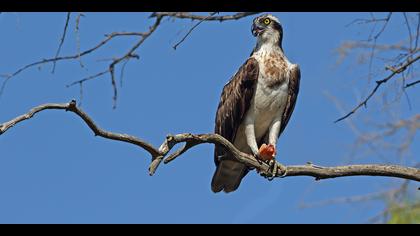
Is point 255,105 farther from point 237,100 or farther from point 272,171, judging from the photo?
point 272,171

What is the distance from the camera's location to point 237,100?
23.0ft

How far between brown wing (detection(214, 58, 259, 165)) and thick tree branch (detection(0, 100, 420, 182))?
0.77 metres

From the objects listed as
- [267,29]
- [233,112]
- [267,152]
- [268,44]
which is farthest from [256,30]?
[267,152]

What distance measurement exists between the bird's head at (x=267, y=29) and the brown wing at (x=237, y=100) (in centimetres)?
33

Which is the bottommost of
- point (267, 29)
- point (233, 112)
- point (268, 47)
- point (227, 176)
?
point (227, 176)

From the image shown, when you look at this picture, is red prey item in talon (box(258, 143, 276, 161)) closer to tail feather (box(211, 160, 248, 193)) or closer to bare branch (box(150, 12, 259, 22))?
tail feather (box(211, 160, 248, 193))

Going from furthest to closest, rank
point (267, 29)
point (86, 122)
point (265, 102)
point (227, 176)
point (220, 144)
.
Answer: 1. point (267, 29)
2. point (227, 176)
3. point (265, 102)
4. point (220, 144)
5. point (86, 122)

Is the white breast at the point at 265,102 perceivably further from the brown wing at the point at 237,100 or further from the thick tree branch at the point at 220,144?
the thick tree branch at the point at 220,144

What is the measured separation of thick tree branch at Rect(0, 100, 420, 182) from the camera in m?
4.79

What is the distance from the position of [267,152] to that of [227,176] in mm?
733

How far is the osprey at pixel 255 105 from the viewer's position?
698cm
